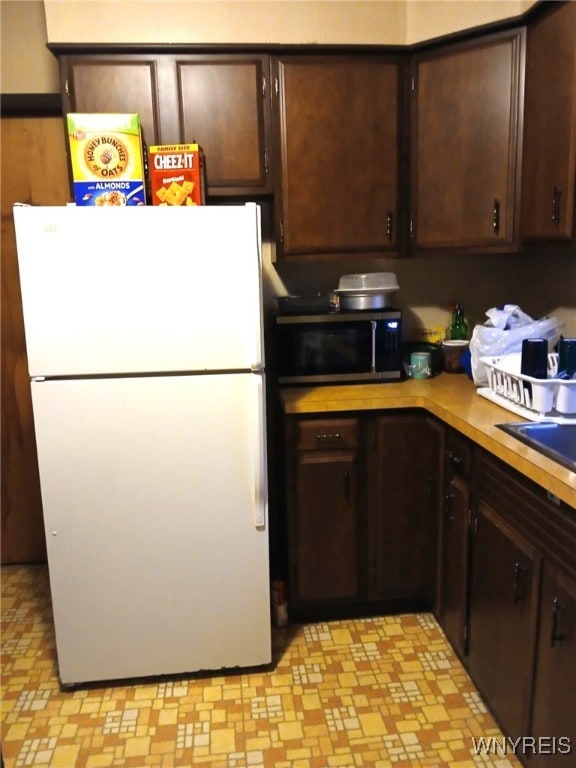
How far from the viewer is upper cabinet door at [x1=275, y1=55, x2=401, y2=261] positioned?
87.0 inches

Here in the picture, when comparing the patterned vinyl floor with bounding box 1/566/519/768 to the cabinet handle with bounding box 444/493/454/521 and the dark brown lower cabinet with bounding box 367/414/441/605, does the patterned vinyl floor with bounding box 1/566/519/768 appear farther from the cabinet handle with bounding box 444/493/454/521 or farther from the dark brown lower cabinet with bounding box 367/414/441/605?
the cabinet handle with bounding box 444/493/454/521

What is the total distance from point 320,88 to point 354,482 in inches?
58.9

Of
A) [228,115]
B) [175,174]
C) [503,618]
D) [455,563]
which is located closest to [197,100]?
[228,115]

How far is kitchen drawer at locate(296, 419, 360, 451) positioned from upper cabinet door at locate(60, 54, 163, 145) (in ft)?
4.19

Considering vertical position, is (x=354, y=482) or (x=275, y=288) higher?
(x=275, y=288)

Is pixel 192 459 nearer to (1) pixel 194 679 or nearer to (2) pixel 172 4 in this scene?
(1) pixel 194 679

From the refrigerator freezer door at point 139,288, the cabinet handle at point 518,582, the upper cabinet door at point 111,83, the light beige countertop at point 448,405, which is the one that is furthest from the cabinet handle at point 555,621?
the upper cabinet door at point 111,83

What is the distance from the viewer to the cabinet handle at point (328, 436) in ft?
7.20

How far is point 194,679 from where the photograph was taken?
81.1 inches

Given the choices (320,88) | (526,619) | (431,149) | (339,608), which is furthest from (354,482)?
(320,88)

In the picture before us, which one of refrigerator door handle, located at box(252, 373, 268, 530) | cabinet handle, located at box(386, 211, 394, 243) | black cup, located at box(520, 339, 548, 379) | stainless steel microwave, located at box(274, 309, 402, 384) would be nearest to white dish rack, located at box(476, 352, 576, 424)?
black cup, located at box(520, 339, 548, 379)

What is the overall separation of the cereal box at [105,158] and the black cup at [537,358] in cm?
134

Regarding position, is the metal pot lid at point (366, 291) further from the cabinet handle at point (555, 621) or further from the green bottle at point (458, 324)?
the cabinet handle at point (555, 621)

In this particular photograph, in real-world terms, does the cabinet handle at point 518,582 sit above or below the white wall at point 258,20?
below
